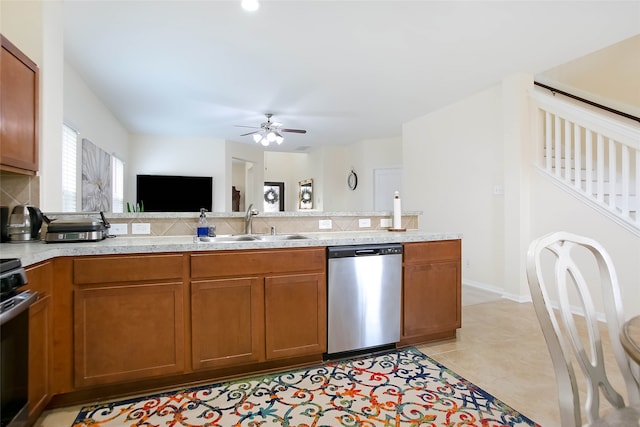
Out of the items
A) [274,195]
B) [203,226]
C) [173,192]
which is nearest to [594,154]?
[203,226]

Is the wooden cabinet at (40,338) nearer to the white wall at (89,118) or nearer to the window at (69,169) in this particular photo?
the window at (69,169)

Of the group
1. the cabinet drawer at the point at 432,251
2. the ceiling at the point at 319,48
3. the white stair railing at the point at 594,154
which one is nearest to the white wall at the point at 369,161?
the ceiling at the point at 319,48

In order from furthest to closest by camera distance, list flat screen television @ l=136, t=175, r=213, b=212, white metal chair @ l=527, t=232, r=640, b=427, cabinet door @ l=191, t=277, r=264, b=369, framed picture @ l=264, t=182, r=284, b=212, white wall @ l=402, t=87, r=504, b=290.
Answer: framed picture @ l=264, t=182, r=284, b=212, flat screen television @ l=136, t=175, r=213, b=212, white wall @ l=402, t=87, r=504, b=290, cabinet door @ l=191, t=277, r=264, b=369, white metal chair @ l=527, t=232, r=640, b=427

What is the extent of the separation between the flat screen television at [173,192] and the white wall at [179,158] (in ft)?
0.54

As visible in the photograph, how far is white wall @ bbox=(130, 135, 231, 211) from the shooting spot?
6.65 m

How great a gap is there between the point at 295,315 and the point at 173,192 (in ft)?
17.9

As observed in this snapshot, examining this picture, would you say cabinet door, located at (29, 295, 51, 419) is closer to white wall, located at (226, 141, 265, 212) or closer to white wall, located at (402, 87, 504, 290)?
white wall, located at (402, 87, 504, 290)

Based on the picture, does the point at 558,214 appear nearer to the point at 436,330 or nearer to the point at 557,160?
the point at 557,160

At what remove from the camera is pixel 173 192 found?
6691 mm

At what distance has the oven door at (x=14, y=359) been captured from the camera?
4.11 feet

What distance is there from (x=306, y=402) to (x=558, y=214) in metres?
3.31

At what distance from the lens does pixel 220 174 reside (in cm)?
717

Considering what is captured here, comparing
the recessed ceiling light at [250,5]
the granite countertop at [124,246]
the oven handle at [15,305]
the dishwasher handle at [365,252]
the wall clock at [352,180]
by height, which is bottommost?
the oven handle at [15,305]

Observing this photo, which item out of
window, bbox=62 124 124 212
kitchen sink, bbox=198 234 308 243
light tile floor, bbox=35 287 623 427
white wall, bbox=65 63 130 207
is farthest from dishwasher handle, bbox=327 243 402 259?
white wall, bbox=65 63 130 207
